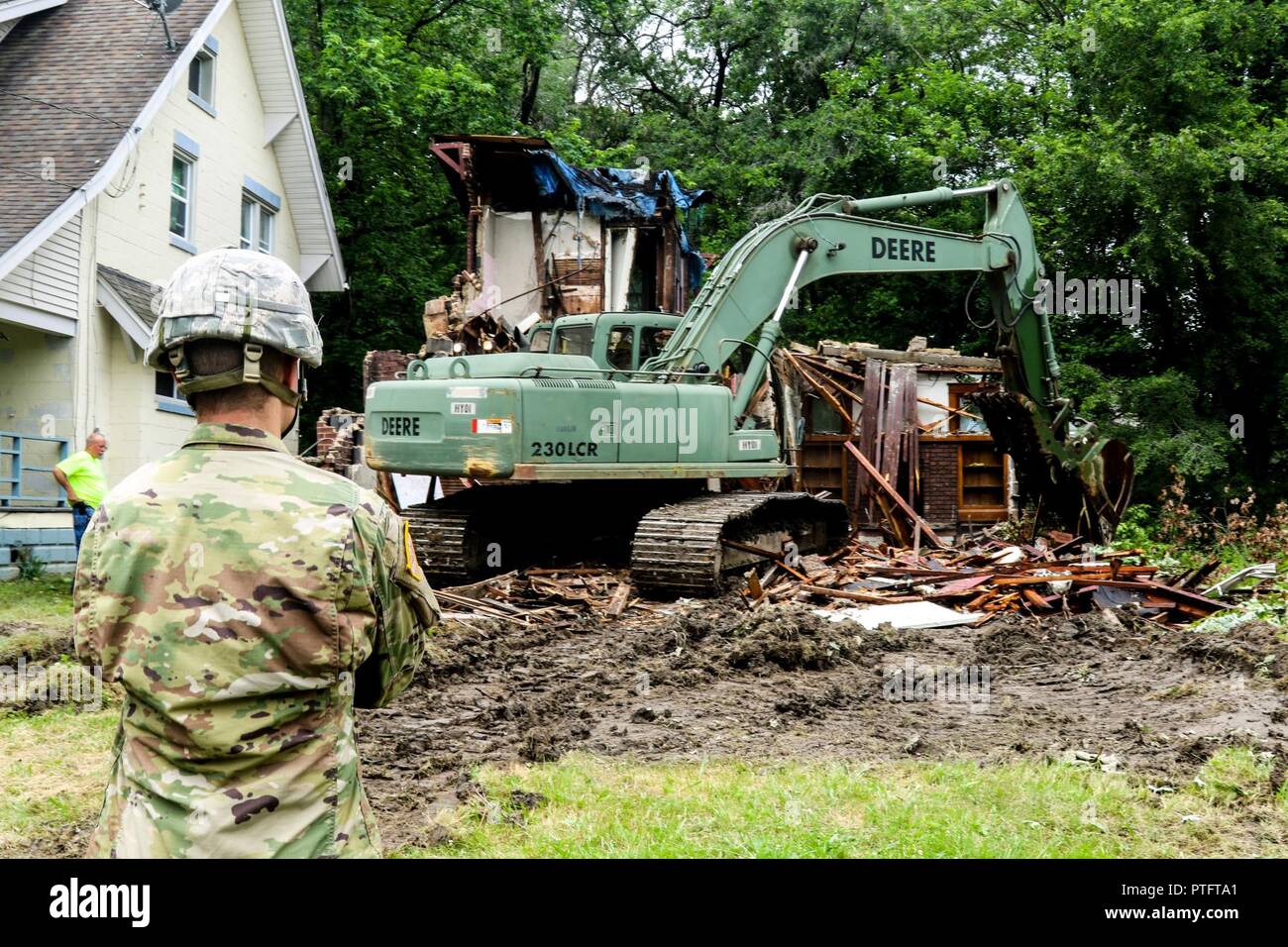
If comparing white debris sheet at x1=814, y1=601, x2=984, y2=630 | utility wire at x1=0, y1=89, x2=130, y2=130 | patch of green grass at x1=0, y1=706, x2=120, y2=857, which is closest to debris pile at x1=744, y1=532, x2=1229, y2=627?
white debris sheet at x1=814, y1=601, x2=984, y2=630

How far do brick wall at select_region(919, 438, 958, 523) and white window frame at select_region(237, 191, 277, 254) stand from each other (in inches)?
465

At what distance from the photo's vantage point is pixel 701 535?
10531 mm

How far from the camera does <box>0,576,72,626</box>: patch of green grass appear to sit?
421 inches

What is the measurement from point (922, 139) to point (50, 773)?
2478 centimetres

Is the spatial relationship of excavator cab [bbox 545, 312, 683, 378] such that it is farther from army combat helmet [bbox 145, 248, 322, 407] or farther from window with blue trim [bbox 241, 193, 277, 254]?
window with blue trim [bbox 241, 193, 277, 254]

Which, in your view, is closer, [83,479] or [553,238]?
[83,479]

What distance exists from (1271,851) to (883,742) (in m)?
2.02

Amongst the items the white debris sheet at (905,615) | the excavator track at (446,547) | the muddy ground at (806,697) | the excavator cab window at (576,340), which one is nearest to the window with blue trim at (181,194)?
the excavator cab window at (576,340)

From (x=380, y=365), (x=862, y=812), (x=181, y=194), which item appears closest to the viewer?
(x=862, y=812)

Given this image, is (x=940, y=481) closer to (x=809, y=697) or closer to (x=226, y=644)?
(x=809, y=697)

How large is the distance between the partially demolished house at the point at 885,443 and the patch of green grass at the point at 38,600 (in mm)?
9752

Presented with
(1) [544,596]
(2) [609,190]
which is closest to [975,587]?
(1) [544,596]

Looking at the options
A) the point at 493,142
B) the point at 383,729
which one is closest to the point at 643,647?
the point at 383,729

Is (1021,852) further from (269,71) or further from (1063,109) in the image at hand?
(1063,109)
